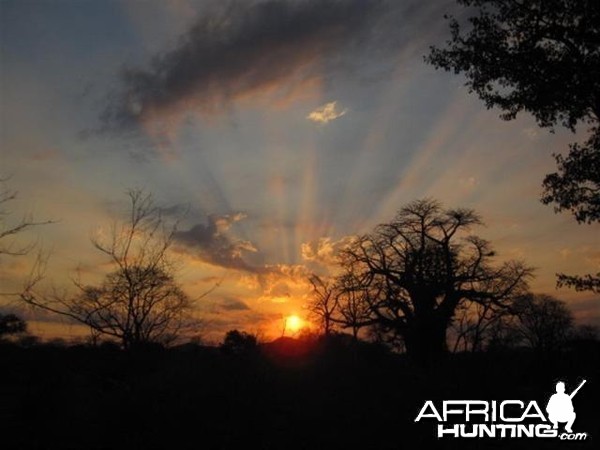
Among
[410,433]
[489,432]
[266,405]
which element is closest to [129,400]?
[266,405]

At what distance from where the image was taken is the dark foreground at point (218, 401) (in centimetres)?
927

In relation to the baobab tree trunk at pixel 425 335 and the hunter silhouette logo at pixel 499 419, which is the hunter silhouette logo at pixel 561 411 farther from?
the baobab tree trunk at pixel 425 335

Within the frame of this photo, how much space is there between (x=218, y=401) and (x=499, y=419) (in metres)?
7.50

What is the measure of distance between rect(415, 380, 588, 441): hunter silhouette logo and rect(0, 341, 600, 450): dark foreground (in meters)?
0.25

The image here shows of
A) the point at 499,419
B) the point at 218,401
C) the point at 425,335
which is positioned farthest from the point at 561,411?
the point at 425,335

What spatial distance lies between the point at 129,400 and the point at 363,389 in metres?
6.26

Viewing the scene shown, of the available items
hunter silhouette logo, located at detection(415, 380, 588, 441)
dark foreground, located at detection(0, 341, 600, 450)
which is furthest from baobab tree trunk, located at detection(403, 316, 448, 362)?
hunter silhouette logo, located at detection(415, 380, 588, 441)

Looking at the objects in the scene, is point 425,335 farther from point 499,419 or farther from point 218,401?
point 218,401

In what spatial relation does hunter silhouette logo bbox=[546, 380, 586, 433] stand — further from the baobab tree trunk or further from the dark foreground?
the baobab tree trunk

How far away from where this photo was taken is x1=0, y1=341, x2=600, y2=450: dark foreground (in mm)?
9266

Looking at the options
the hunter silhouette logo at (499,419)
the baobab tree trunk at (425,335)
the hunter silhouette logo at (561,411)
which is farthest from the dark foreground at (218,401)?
the baobab tree trunk at (425,335)

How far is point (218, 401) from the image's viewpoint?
35.6 feet

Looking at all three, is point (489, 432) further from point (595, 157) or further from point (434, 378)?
point (595, 157)

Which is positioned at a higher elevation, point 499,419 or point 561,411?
point 561,411
